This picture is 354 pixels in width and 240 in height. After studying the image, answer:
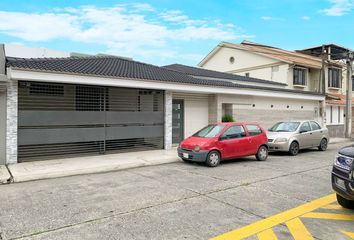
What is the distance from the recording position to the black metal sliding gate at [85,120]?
10.2m

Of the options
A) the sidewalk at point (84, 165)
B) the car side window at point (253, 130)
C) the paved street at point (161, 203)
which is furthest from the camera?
the car side window at point (253, 130)

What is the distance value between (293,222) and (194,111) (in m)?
11.3

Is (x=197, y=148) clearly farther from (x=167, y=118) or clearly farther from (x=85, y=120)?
(x=85, y=120)

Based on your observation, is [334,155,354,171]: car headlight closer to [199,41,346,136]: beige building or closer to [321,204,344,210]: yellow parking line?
[321,204,344,210]: yellow parking line

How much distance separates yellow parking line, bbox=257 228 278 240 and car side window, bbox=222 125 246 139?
19.1 ft

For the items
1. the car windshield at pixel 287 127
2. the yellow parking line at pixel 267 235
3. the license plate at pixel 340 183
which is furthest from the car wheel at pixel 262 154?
the yellow parking line at pixel 267 235

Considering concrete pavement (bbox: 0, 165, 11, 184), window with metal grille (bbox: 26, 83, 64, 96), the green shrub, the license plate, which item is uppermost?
window with metal grille (bbox: 26, 83, 64, 96)

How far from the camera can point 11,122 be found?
9672 mm

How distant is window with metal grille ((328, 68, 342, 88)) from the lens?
2986 centimetres

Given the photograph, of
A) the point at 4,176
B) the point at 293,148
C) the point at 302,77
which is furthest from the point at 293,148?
the point at 302,77

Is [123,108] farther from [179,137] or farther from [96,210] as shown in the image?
[96,210]

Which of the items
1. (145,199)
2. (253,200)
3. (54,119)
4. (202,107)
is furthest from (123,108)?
(253,200)

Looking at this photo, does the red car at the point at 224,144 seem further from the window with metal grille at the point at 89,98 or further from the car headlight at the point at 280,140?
the window with metal grille at the point at 89,98

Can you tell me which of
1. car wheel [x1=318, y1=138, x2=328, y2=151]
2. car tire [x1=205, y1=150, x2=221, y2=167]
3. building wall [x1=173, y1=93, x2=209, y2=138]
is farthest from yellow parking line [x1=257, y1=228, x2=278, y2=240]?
A: car wheel [x1=318, y1=138, x2=328, y2=151]
